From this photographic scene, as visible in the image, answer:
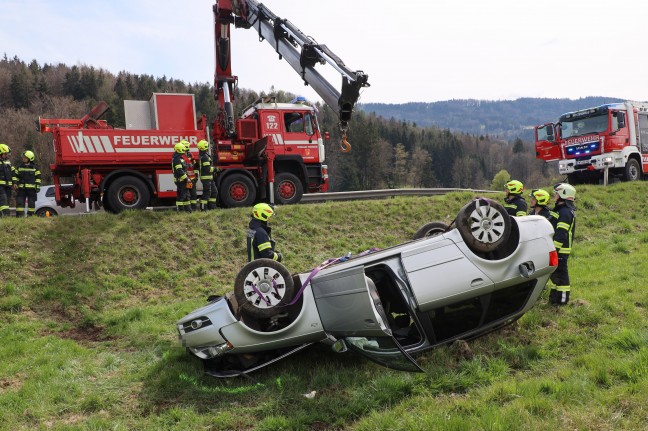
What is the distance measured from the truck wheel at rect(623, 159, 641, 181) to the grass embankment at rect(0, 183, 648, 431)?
7.17m

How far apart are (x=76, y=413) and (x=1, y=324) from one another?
3.40 meters

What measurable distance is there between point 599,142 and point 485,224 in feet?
41.7

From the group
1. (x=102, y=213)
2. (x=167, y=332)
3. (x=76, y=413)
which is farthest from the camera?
(x=102, y=213)

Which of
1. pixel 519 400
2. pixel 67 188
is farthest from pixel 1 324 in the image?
pixel 519 400

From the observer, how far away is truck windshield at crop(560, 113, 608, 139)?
49.5 ft

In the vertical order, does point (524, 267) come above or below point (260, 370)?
above

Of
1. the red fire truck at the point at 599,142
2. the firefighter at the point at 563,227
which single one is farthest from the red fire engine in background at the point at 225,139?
the red fire truck at the point at 599,142

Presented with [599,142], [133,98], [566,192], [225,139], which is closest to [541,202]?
[566,192]

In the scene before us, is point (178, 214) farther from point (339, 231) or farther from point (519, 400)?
point (519, 400)

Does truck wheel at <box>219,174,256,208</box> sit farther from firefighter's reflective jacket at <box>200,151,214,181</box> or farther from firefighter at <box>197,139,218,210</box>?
firefighter's reflective jacket at <box>200,151,214,181</box>

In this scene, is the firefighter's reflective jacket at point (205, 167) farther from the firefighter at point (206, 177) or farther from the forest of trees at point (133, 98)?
the forest of trees at point (133, 98)

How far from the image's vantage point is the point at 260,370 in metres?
4.84

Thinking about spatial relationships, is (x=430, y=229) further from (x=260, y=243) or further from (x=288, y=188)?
(x=288, y=188)

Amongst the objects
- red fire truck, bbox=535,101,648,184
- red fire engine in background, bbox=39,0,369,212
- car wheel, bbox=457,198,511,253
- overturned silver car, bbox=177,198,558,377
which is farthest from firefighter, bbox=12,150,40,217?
red fire truck, bbox=535,101,648,184
